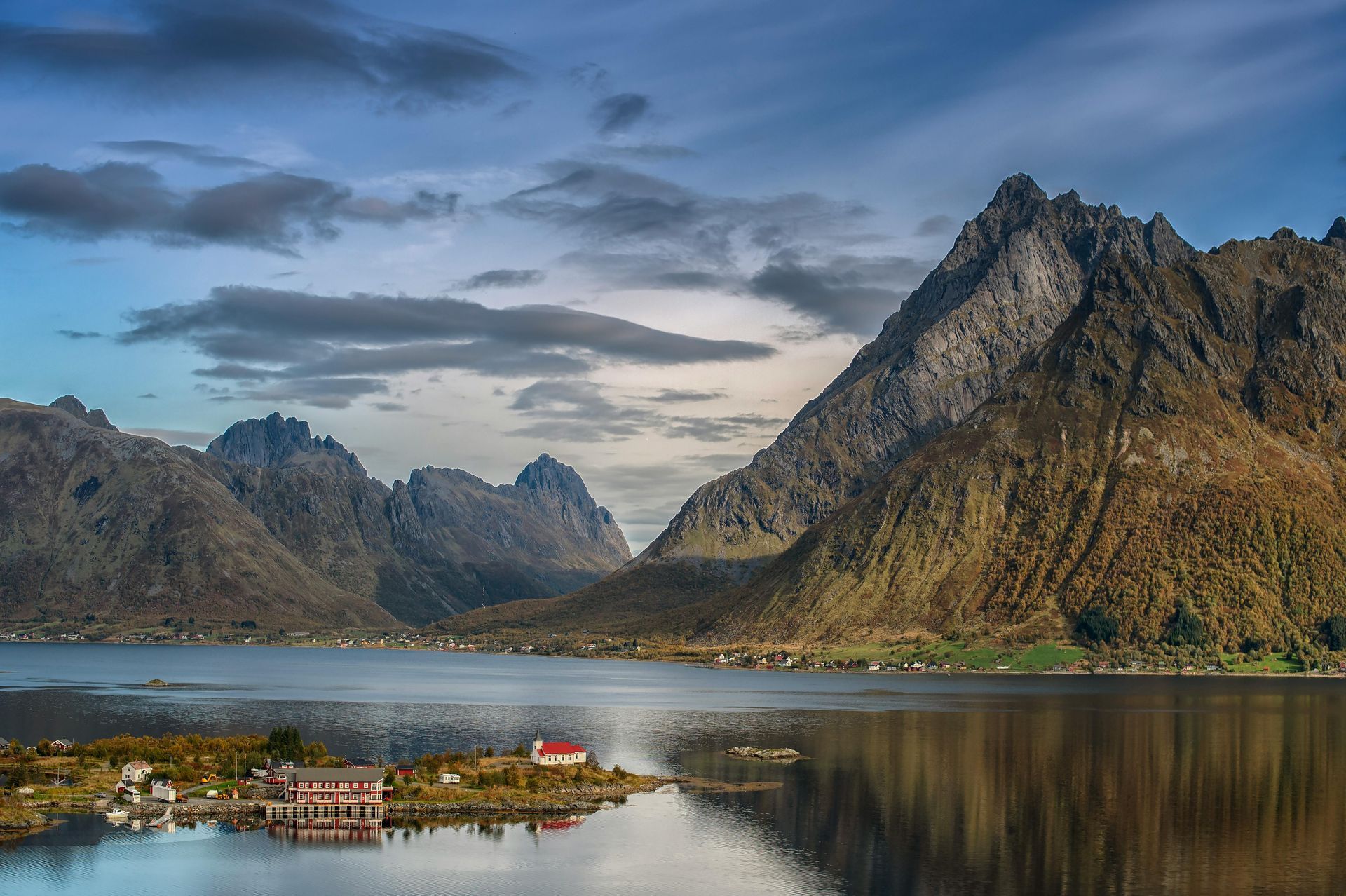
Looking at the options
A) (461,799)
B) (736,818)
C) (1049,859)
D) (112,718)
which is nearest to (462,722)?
(112,718)

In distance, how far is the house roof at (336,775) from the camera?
363 feet

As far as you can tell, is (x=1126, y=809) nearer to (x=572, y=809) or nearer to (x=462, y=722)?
(x=572, y=809)

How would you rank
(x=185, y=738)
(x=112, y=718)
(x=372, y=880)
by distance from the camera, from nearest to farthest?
(x=372, y=880)
(x=185, y=738)
(x=112, y=718)

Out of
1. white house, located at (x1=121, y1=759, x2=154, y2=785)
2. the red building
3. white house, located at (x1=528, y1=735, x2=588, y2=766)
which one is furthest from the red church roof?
white house, located at (x1=121, y1=759, x2=154, y2=785)

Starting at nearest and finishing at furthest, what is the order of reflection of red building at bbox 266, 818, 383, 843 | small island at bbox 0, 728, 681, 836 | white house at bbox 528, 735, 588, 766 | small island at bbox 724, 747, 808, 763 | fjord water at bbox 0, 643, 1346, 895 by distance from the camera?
fjord water at bbox 0, 643, 1346, 895, reflection of red building at bbox 266, 818, 383, 843, small island at bbox 0, 728, 681, 836, white house at bbox 528, 735, 588, 766, small island at bbox 724, 747, 808, 763

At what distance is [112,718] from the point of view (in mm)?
176125

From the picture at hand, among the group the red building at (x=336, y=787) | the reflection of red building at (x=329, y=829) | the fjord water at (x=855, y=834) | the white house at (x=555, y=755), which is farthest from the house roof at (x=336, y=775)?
the white house at (x=555, y=755)

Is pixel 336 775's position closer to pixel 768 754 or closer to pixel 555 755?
pixel 555 755

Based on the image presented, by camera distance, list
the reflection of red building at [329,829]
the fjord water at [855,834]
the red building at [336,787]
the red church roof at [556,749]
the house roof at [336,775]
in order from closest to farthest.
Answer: the fjord water at [855,834] < the reflection of red building at [329,829] < the red building at [336,787] < the house roof at [336,775] < the red church roof at [556,749]

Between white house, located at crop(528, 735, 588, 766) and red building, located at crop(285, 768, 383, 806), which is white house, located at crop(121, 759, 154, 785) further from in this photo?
white house, located at crop(528, 735, 588, 766)

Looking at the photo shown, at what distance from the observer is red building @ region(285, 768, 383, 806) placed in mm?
109188

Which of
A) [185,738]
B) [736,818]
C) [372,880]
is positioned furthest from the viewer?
[185,738]

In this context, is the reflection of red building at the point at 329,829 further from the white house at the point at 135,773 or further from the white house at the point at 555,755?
the white house at the point at 555,755

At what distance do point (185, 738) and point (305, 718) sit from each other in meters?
48.1
